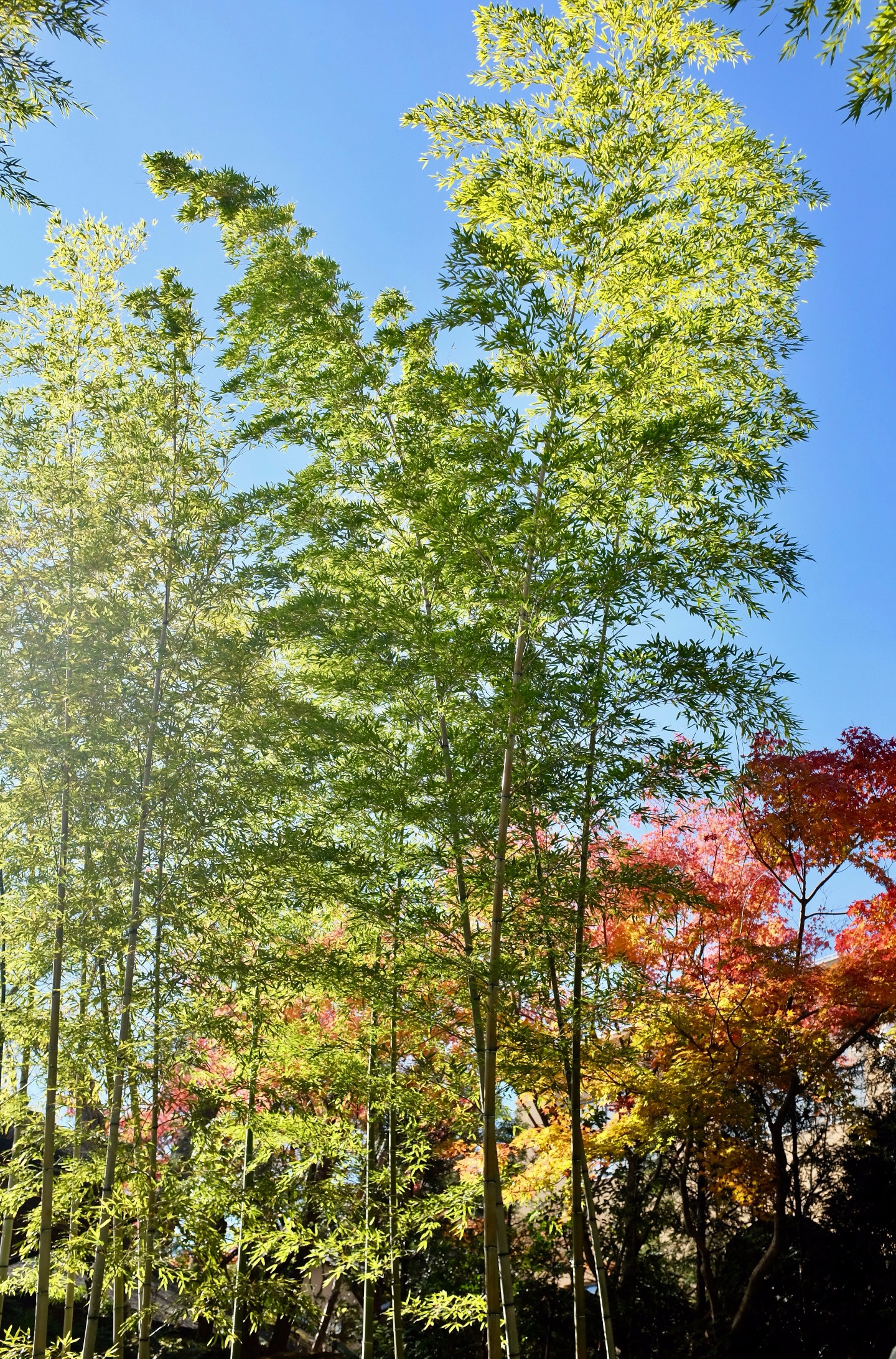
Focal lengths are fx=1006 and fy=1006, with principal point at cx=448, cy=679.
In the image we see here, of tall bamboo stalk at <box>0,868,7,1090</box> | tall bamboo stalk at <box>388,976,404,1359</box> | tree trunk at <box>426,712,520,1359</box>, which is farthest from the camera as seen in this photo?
tall bamboo stalk at <box>388,976,404,1359</box>

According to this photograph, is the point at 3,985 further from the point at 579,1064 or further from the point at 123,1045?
the point at 579,1064

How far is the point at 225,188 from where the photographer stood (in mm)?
6461

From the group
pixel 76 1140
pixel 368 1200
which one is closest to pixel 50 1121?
pixel 76 1140

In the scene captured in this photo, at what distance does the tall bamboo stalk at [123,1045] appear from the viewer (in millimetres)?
4984

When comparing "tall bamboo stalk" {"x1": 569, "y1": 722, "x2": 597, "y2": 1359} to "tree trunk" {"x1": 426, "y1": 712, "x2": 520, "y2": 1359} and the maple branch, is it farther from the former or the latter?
the maple branch

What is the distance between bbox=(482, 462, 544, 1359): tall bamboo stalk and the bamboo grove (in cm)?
3

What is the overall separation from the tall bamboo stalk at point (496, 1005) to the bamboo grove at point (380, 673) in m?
0.03

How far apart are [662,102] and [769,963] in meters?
5.89

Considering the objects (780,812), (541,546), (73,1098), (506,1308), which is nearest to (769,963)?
(780,812)

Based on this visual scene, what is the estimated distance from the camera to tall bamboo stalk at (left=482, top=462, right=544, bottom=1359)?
4.61m

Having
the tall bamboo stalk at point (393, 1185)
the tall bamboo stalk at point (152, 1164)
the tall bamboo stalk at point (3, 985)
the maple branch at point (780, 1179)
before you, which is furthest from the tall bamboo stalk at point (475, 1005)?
the maple branch at point (780, 1179)

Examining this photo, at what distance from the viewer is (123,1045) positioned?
16.6 feet

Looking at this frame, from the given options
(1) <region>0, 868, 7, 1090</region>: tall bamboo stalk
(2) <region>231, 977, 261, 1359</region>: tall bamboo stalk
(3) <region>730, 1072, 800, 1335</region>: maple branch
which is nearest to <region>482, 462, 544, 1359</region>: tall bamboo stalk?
(2) <region>231, 977, 261, 1359</region>: tall bamboo stalk

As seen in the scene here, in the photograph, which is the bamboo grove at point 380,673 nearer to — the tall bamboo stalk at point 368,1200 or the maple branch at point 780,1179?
the tall bamboo stalk at point 368,1200
